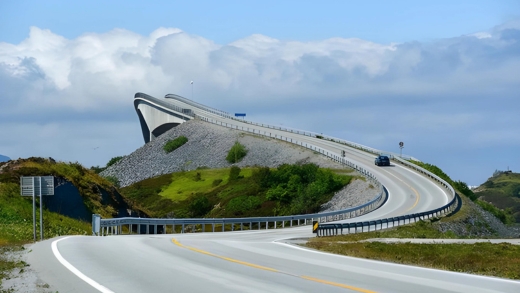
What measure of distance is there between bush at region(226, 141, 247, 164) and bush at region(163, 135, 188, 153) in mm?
18150

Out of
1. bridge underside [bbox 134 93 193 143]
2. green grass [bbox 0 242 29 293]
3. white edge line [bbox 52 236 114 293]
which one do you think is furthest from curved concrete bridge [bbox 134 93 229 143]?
white edge line [bbox 52 236 114 293]

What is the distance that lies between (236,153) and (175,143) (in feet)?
72.9

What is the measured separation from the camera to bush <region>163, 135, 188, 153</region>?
13662 cm

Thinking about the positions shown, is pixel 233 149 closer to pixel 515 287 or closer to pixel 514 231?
pixel 514 231

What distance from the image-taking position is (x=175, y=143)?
451 feet

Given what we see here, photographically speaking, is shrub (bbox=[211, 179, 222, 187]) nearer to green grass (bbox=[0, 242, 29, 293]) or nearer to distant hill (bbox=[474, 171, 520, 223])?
distant hill (bbox=[474, 171, 520, 223])

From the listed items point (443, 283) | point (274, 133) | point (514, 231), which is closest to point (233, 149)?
point (274, 133)

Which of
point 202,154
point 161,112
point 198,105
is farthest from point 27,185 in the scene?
point 198,105

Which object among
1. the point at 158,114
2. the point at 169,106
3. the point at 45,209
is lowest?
the point at 45,209

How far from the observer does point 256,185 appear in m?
95.1

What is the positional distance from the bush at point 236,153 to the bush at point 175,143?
18150mm

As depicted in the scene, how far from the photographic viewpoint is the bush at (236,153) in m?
118

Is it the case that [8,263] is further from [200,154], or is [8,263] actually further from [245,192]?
[200,154]

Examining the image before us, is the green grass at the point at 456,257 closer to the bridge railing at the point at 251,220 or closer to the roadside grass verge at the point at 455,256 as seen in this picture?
the roadside grass verge at the point at 455,256
